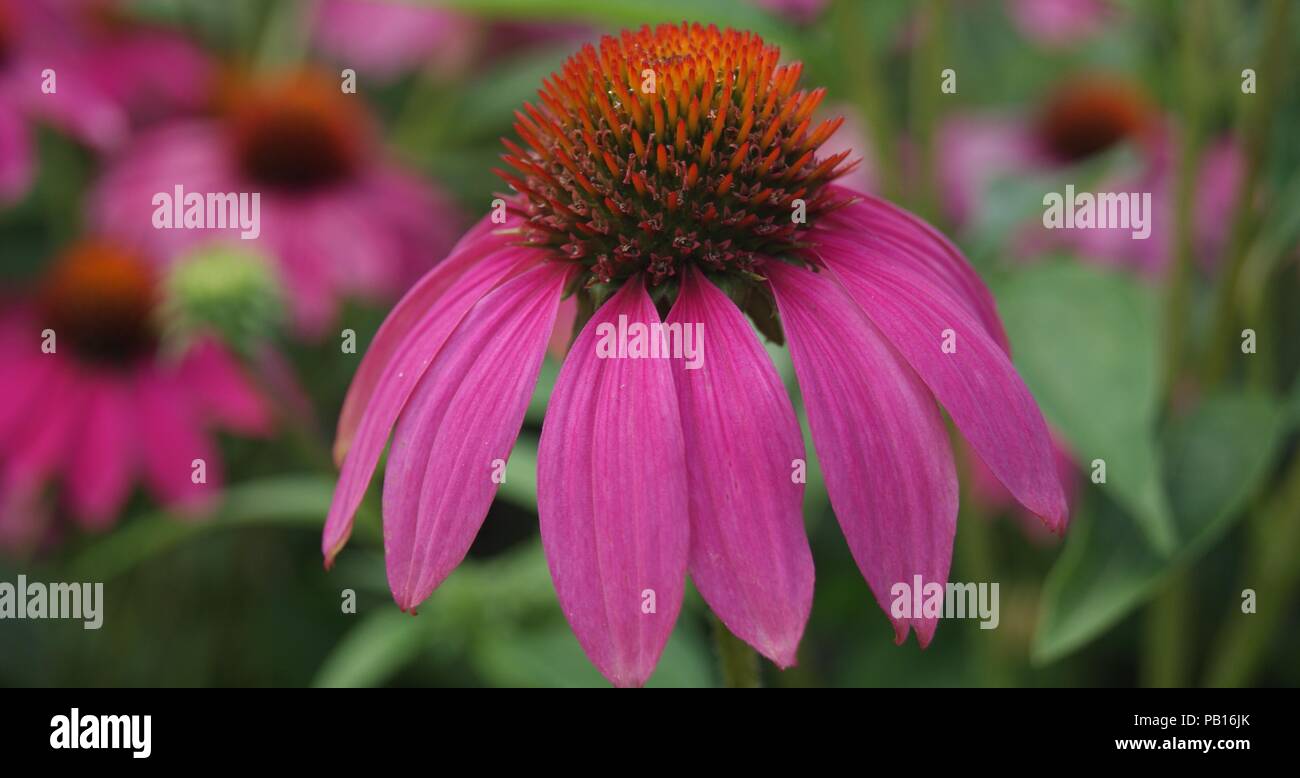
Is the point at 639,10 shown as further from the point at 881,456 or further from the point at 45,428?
the point at 45,428

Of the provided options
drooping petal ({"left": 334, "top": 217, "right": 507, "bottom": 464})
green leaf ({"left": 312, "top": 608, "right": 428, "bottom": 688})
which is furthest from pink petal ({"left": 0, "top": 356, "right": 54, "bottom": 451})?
drooping petal ({"left": 334, "top": 217, "right": 507, "bottom": 464})

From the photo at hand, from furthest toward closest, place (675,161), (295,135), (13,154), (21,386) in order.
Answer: (295,135)
(21,386)
(13,154)
(675,161)

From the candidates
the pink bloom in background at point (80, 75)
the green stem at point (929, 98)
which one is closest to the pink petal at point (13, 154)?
the pink bloom in background at point (80, 75)

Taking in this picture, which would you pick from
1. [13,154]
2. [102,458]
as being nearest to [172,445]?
[102,458]

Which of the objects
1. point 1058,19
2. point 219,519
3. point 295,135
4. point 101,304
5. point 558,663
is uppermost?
point 1058,19

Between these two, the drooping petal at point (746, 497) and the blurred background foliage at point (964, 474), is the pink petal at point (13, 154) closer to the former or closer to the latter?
the blurred background foliage at point (964, 474)
